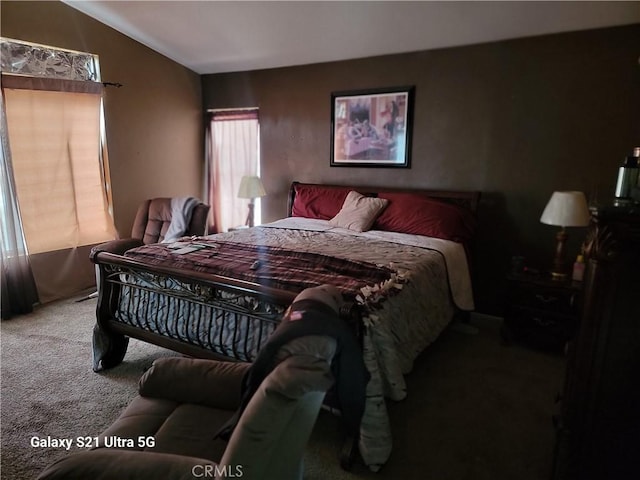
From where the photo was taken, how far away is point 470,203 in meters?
3.34

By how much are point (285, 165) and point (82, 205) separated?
2069mm

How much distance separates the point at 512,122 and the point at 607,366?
2.38 meters

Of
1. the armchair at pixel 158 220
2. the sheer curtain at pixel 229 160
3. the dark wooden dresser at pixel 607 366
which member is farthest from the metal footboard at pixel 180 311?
the sheer curtain at pixel 229 160

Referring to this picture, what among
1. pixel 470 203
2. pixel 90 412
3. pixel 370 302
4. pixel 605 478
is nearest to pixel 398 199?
pixel 470 203

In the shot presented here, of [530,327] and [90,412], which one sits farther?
[530,327]

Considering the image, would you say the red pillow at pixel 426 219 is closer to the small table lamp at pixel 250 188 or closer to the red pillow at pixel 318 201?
the red pillow at pixel 318 201

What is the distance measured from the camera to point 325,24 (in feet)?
10.9

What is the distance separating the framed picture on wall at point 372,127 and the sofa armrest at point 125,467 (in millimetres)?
3150

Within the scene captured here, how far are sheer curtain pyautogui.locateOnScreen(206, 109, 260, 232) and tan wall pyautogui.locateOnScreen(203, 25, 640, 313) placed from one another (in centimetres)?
99

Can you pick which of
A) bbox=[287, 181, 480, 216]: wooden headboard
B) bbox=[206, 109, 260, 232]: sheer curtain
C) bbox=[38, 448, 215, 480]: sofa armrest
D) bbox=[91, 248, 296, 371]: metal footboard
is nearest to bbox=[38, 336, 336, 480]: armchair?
bbox=[38, 448, 215, 480]: sofa armrest

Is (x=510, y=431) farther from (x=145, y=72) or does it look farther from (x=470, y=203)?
(x=145, y=72)

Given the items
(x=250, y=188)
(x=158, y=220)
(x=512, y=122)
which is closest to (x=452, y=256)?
(x=512, y=122)

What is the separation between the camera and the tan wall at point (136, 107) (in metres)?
3.49

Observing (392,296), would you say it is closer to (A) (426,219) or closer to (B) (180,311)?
(B) (180,311)
